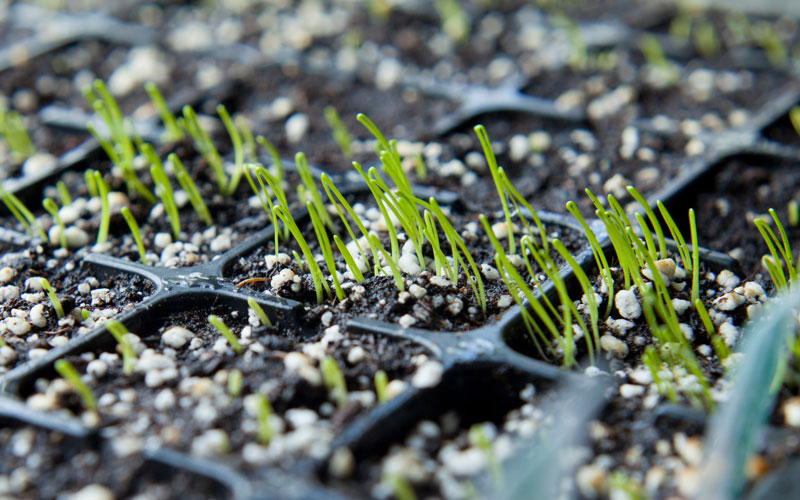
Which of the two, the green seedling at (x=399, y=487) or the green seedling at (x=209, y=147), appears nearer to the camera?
the green seedling at (x=399, y=487)

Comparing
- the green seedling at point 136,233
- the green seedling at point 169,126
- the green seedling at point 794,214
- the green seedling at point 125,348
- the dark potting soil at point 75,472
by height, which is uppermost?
the green seedling at point 169,126

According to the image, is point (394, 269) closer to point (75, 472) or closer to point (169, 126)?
point (75, 472)

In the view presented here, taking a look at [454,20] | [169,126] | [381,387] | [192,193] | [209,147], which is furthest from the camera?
[454,20]

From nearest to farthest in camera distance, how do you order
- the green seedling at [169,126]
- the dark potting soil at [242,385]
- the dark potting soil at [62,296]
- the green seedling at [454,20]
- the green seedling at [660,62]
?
1. the dark potting soil at [242,385]
2. the dark potting soil at [62,296]
3. the green seedling at [169,126]
4. the green seedling at [660,62]
5. the green seedling at [454,20]

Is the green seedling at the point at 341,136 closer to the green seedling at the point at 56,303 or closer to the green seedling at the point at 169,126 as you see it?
the green seedling at the point at 169,126

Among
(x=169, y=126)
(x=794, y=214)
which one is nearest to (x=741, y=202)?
(x=794, y=214)

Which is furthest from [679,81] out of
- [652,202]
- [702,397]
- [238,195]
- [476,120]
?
[702,397]

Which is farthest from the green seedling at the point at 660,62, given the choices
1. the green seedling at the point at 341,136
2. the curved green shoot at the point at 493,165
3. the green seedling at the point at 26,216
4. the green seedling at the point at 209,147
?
the green seedling at the point at 26,216
